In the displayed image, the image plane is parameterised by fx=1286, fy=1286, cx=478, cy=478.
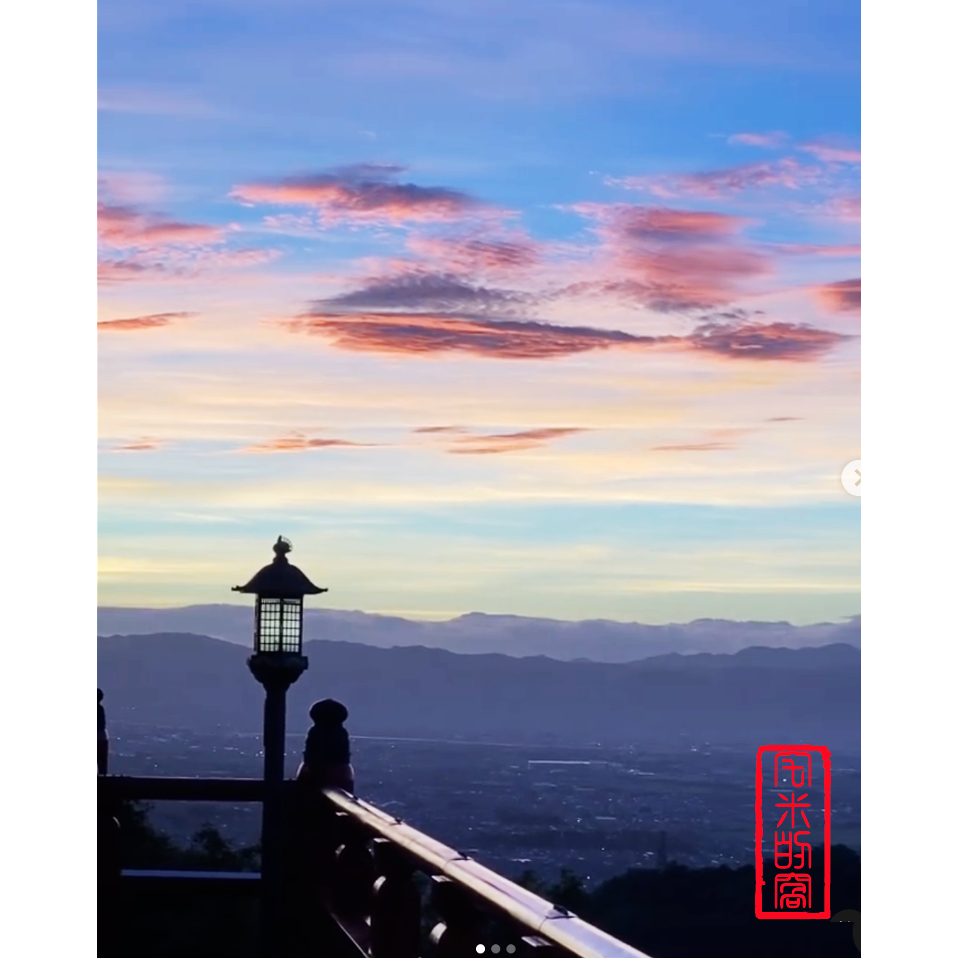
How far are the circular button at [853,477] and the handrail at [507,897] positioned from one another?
116 cm

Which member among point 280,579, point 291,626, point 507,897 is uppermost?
point 280,579

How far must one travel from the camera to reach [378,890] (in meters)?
2.64

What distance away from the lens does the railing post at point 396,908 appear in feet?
8.52

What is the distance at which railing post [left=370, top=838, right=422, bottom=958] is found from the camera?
8.52 feet

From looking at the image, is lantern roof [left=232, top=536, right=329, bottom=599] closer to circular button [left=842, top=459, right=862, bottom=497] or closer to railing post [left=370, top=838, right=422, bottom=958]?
railing post [left=370, top=838, right=422, bottom=958]

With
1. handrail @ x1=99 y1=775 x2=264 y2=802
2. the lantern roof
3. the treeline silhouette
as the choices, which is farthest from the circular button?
handrail @ x1=99 y1=775 x2=264 y2=802

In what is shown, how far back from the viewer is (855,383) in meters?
2.89

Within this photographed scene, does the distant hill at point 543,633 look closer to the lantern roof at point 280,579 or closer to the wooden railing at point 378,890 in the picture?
the lantern roof at point 280,579

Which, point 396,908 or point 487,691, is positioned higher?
point 487,691

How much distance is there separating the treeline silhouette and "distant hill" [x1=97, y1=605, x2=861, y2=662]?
53cm

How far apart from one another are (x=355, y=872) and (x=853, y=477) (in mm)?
1556

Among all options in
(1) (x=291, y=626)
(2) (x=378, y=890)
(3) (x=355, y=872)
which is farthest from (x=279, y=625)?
(2) (x=378, y=890)

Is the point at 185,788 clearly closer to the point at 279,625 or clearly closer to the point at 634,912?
the point at 279,625
